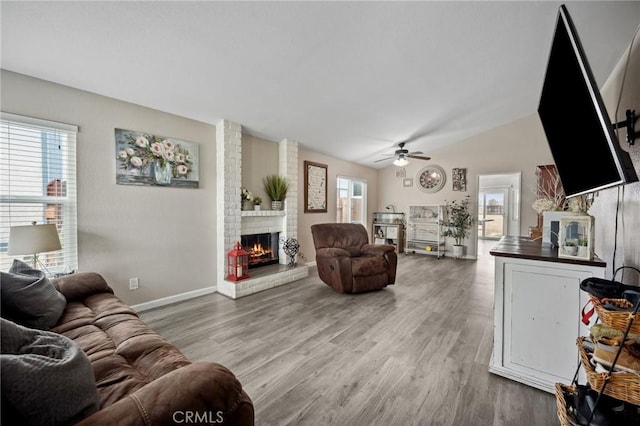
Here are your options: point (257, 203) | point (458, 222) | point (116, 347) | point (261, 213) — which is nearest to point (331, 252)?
point (261, 213)

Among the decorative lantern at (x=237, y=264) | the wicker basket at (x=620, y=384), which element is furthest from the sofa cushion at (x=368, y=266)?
the wicker basket at (x=620, y=384)

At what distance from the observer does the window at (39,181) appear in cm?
219

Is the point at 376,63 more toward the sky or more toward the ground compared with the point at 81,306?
more toward the sky

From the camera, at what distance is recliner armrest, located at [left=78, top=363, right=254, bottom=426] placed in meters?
0.78

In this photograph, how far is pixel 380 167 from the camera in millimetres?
7363

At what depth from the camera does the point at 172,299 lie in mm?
3256

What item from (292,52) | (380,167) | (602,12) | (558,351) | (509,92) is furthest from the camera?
(380,167)

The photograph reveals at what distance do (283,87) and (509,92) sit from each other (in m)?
3.45

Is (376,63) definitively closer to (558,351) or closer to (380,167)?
(558,351)

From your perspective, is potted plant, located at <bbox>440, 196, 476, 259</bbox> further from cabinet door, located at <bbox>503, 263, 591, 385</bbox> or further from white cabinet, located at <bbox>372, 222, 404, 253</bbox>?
cabinet door, located at <bbox>503, 263, 591, 385</bbox>

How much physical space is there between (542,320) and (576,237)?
1.91ft

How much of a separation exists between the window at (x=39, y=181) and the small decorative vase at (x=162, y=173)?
0.71 meters

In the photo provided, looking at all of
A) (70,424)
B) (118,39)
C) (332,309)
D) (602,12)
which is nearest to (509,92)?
(602,12)

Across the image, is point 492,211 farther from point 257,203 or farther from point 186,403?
point 186,403
